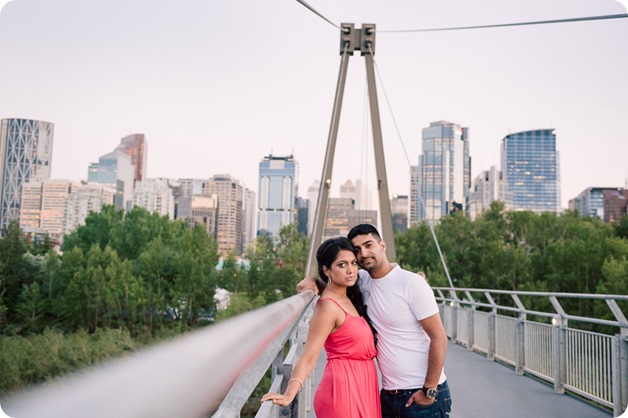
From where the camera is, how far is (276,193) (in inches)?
5276

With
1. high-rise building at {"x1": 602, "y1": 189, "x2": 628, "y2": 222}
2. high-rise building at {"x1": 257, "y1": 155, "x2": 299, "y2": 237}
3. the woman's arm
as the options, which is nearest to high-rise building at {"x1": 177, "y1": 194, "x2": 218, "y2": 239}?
high-rise building at {"x1": 257, "y1": 155, "x2": 299, "y2": 237}

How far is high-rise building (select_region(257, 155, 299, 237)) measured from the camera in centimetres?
13400

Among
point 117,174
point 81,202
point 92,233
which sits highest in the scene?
point 117,174

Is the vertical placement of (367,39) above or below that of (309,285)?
above

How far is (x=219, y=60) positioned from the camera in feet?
295

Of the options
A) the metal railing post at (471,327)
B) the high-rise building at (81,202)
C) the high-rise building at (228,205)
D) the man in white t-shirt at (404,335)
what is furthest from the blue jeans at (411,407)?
the high-rise building at (228,205)

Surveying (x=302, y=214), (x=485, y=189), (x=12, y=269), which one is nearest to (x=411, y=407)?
(x=12, y=269)

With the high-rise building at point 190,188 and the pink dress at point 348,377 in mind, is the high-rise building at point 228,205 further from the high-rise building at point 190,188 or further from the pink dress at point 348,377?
the pink dress at point 348,377

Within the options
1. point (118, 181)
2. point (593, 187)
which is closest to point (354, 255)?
point (118, 181)

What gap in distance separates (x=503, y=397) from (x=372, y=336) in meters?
4.05

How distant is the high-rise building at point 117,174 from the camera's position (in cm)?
14550

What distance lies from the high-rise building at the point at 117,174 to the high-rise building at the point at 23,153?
31.6 meters

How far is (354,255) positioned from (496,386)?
15.7ft

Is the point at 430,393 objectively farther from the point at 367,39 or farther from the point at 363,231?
the point at 367,39
